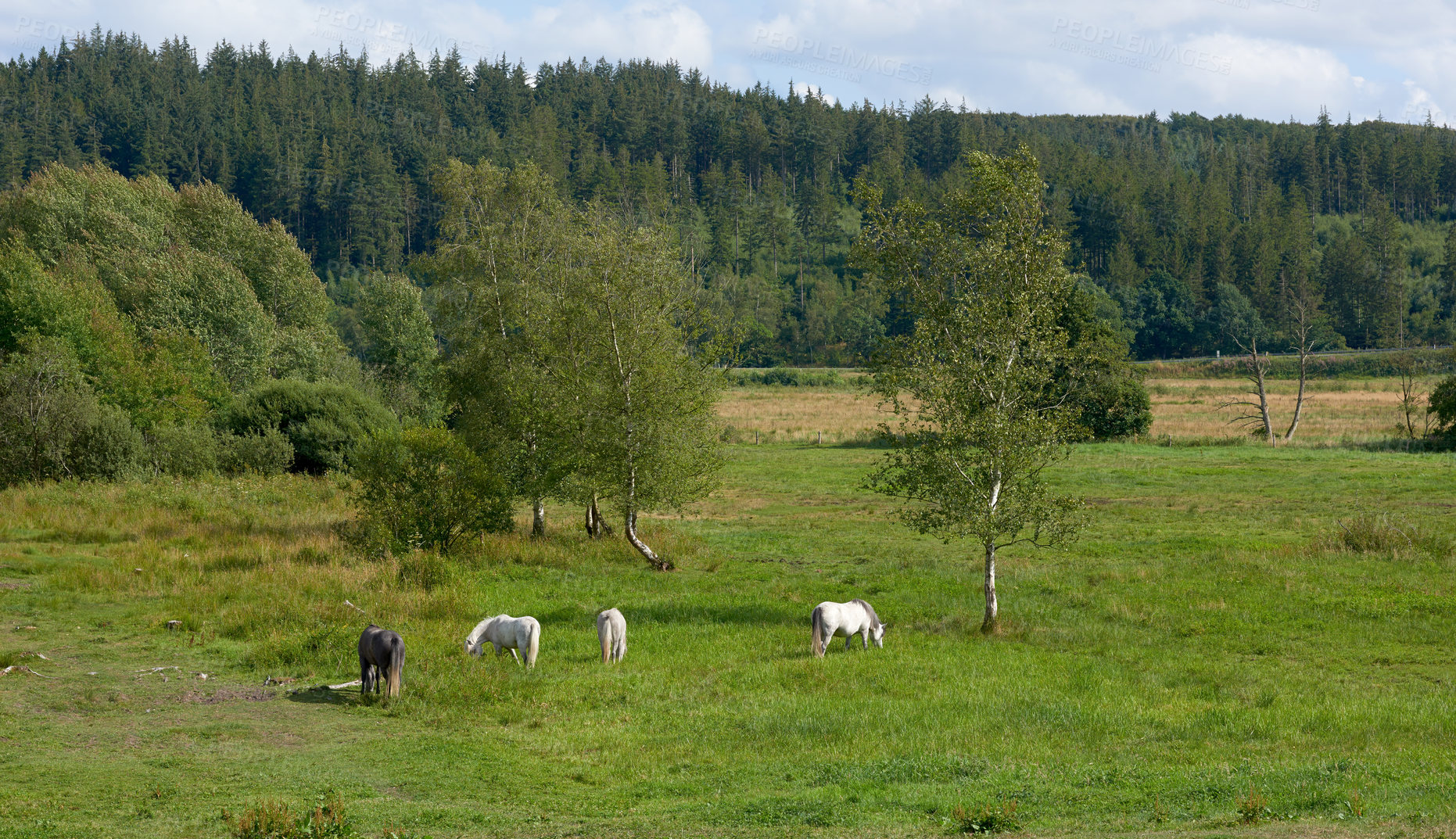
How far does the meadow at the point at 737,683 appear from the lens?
11.1 metres

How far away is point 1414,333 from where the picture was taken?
14488cm

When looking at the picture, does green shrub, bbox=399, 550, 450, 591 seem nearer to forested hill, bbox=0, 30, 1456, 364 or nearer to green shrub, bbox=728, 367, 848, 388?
green shrub, bbox=728, 367, 848, 388

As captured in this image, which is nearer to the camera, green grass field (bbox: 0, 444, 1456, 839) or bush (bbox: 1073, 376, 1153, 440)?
green grass field (bbox: 0, 444, 1456, 839)

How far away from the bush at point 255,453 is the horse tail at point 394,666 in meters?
32.4

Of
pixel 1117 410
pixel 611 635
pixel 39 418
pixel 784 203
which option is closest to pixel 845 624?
pixel 611 635

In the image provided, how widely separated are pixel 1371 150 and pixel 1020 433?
214 metres

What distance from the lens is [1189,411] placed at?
81.8m

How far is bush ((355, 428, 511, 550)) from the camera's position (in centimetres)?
2897

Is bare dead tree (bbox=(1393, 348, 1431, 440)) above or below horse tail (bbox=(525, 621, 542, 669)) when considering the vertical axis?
above

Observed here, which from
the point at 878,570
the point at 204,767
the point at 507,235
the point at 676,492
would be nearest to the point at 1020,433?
the point at 878,570

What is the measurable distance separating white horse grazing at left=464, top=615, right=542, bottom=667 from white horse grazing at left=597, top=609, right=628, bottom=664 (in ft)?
4.03

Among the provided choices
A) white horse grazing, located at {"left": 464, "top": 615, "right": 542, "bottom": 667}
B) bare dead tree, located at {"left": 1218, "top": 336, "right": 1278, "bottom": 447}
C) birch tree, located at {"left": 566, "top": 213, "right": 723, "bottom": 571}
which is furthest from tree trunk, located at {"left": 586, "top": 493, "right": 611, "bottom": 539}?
bare dead tree, located at {"left": 1218, "top": 336, "right": 1278, "bottom": 447}

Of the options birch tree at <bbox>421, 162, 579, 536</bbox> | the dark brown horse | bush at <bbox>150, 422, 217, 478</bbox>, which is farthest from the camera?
bush at <bbox>150, 422, 217, 478</bbox>

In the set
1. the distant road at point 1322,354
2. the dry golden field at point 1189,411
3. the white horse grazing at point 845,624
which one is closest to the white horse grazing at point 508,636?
the white horse grazing at point 845,624
